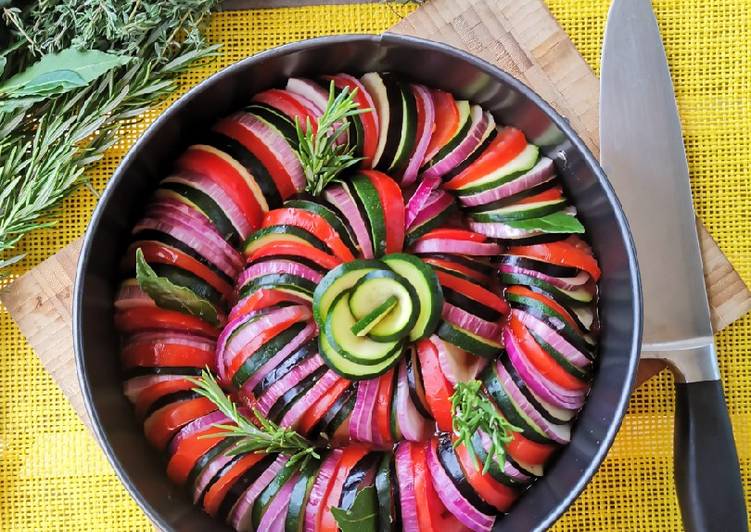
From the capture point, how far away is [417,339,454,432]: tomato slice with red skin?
1.62 metres

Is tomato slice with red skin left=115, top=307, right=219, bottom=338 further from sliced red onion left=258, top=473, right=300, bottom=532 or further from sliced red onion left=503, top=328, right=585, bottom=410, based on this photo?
sliced red onion left=503, top=328, right=585, bottom=410

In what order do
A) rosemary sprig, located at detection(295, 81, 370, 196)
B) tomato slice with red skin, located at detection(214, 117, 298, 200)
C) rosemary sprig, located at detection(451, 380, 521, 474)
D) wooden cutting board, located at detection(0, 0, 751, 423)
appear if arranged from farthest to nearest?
wooden cutting board, located at detection(0, 0, 751, 423) → tomato slice with red skin, located at detection(214, 117, 298, 200) → rosemary sprig, located at detection(295, 81, 370, 196) → rosemary sprig, located at detection(451, 380, 521, 474)

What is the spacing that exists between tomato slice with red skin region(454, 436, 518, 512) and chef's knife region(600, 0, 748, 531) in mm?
422

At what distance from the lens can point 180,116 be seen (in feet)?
5.29

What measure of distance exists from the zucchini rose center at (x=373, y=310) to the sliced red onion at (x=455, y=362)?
0.15 feet

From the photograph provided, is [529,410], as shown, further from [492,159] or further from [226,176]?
[226,176]

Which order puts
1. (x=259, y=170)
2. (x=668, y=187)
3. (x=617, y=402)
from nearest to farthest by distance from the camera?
(x=617, y=402) < (x=259, y=170) < (x=668, y=187)

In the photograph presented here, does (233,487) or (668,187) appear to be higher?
(668,187)

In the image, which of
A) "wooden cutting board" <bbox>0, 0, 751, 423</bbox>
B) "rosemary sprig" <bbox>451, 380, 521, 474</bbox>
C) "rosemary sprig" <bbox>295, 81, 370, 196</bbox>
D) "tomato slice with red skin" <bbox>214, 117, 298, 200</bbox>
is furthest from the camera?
"wooden cutting board" <bbox>0, 0, 751, 423</bbox>

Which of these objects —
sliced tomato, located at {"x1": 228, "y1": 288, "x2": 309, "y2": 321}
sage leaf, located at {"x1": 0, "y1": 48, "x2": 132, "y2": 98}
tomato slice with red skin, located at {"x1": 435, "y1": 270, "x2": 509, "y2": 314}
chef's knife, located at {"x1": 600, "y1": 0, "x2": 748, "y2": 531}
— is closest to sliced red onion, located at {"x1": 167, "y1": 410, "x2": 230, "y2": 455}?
sliced tomato, located at {"x1": 228, "y1": 288, "x2": 309, "y2": 321}

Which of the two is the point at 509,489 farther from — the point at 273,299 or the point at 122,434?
the point at 122,434

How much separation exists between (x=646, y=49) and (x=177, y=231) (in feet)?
3.72

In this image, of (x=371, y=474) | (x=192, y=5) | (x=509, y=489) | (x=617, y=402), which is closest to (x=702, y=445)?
(x=617, y=402)

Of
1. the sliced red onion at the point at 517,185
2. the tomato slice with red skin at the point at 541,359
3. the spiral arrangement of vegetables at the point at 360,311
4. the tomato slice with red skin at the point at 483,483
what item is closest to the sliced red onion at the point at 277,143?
the spiral arrangement of vegetables at the point at 360,311
